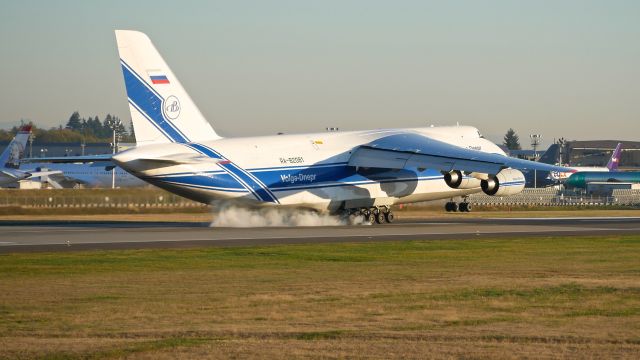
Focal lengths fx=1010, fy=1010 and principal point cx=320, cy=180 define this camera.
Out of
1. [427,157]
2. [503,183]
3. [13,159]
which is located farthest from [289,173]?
[13,159]

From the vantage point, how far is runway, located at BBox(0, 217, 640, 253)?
34.4 metres

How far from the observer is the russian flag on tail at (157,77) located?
43656 mm

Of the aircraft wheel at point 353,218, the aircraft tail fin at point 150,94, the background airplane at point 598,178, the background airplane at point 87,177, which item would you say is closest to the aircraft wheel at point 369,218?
the aircraft wheel at point 353,218

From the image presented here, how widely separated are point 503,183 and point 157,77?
664 inches

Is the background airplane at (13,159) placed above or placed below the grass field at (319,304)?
above

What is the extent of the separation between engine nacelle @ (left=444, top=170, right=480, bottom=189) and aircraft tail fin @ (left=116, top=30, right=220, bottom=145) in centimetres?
1293

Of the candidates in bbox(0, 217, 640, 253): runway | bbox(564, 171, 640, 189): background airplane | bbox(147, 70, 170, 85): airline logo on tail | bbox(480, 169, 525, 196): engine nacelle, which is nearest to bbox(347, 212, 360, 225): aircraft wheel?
bbox(0, 217, 640, 253): runway

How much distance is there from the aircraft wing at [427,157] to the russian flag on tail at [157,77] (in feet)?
32.9

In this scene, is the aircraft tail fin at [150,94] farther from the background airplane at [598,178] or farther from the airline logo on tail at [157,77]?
the background airplane at [598,178]

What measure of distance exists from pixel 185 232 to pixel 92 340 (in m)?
27.2

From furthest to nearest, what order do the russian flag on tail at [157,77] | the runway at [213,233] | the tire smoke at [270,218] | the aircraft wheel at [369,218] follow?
the aircraft wheel at [369,218], the tire smoke at [270,218], the russian flag on tail at [157,77], the runway at [213,233]

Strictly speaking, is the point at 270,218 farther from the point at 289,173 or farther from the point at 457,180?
the point at 457,180

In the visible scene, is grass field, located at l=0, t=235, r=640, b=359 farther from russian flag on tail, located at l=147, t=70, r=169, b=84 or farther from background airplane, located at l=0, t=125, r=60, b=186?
background airplane, located at l=0, t=125, r=60, b=186

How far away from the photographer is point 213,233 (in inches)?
1588
